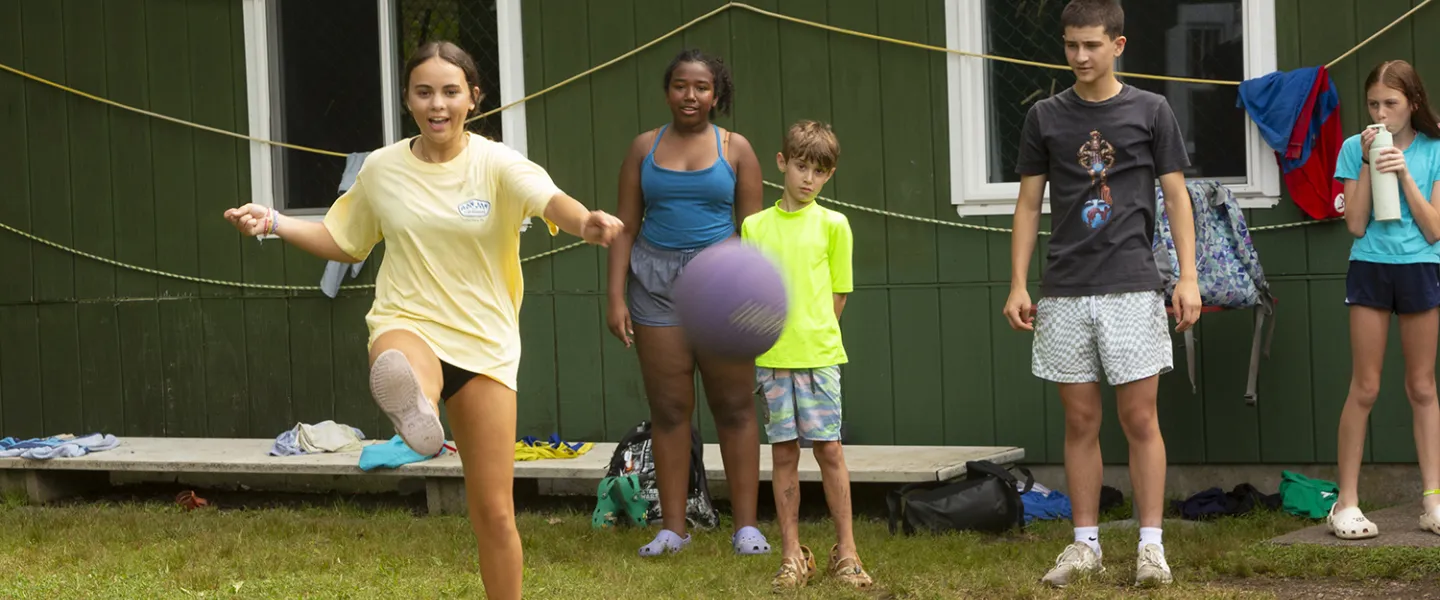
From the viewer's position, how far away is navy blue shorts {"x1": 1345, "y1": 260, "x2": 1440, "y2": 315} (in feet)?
19.0

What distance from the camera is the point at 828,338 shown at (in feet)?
17.7

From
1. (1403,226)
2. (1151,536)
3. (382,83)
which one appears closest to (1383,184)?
(1403,226)

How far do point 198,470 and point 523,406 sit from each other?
158cm

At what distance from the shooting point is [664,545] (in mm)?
6047

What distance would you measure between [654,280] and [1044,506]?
6.58ft

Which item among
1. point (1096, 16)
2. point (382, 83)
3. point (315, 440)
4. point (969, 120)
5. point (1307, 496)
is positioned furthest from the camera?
point (382, 83)

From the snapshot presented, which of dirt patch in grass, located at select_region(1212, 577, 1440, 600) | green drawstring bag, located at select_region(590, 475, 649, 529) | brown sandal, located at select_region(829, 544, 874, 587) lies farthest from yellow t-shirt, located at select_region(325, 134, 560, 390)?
dirt patch in grass, located at select_region(1212, 577, 1440, 600)

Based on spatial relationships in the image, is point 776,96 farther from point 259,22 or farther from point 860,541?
point 259,22

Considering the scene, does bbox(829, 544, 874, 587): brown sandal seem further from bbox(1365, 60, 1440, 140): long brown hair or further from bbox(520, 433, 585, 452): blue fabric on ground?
bbox(1365, 60, 1440, 140): long brown hair

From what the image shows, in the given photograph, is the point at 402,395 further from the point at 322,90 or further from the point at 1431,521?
the point at 322,90

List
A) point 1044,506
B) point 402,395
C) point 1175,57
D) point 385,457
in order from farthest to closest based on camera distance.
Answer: point 385,457, point 1175,57, point 1044,506, point 402,395

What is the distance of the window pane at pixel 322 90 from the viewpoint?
27.6 feet

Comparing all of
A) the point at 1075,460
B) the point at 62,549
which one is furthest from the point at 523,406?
the point at 1075,460

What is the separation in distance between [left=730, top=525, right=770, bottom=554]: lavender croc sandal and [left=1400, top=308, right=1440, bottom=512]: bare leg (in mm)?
2372
